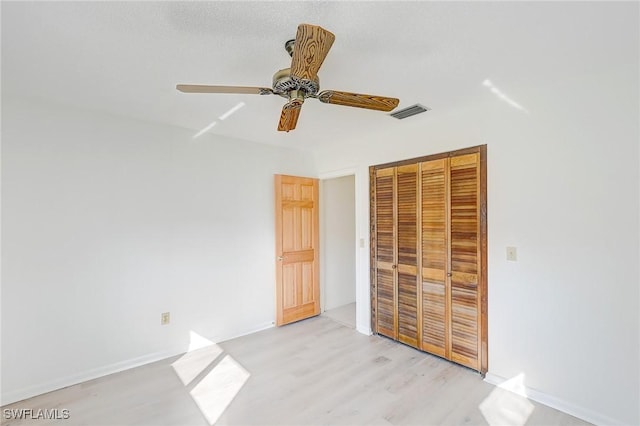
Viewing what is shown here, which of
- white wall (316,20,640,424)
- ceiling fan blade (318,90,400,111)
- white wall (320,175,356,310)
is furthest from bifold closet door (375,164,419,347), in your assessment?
ceiling fan blade (318,90,400,111)

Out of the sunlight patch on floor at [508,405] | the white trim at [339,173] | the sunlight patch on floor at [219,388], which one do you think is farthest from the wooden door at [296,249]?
the sunlight patch on floor at [508,405]

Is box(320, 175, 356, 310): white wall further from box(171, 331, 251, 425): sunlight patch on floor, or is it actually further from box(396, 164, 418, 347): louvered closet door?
box(171, 331, 251, 425): sunlight patch on floor

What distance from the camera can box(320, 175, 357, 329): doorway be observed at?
14.7 feet

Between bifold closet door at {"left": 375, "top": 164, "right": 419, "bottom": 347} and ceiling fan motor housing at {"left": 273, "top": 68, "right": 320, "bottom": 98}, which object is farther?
bifold closet door at {"left": 375, "top": 164, "right": 419, "bottom": 347}

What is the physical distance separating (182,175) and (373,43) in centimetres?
234

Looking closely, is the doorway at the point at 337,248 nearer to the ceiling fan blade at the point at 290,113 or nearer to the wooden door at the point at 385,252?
the wooden door at the point at 385,252

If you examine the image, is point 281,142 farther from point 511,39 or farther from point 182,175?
point 511,39

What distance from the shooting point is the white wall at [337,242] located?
4.52 metres

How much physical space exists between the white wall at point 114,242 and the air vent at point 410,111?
177cm

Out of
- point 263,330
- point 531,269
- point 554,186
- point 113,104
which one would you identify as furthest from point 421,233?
point 113,104

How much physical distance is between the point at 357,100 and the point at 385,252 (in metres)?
2.05

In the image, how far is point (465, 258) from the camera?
2.71 metres

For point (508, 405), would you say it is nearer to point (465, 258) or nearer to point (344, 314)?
point (465, 258)

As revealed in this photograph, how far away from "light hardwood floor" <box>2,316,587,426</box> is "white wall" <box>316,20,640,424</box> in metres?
0.33
